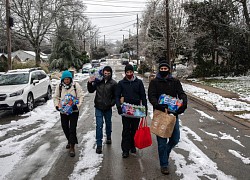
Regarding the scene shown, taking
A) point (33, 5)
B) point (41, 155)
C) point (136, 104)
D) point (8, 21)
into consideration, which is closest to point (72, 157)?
point (41, 155)

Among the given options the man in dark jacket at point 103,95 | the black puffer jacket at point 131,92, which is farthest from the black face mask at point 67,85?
the black puffer jacket at point 131,92

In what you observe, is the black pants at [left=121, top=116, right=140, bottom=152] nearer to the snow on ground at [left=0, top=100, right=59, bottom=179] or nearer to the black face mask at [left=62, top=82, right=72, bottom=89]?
the black face mask at [left=62, top=82, right=72, bottom=89]

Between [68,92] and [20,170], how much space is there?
166 centimetres

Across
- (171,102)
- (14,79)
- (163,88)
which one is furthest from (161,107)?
(14,79)

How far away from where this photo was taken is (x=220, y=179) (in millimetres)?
4191

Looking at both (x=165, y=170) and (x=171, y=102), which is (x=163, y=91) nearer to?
(x=171, y=102)

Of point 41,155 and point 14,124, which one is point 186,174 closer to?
point 41,155

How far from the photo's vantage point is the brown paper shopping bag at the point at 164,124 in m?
4.24

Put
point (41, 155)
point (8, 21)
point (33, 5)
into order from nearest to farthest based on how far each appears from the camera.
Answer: point (41, 155) < point (8, 21) < point (33, 5)

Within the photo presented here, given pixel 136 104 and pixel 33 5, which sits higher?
pixel 33 5

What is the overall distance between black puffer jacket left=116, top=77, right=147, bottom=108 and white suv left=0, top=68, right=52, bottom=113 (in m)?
6.26

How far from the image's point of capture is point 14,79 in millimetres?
11461

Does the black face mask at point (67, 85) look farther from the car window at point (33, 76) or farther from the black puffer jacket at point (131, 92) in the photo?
the car window at point (33, 76)

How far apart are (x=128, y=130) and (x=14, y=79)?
8.04 m
